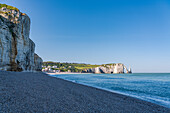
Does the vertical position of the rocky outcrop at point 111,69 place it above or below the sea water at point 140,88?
below

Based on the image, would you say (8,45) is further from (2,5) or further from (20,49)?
(2,5)

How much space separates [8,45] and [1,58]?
4.41m

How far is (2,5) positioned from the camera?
31.1 m

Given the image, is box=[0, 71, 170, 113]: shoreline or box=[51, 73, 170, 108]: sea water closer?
box=[0, 71, 170, 113]: shoreline

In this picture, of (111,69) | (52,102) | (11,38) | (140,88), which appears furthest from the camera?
(111,69)

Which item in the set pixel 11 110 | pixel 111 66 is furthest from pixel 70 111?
pixel 111 66

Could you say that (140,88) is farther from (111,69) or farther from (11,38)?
(111,69)

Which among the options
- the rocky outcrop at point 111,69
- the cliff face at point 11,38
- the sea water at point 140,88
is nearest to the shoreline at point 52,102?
the sea water at point 140,88

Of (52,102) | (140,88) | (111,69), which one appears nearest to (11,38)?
(52,102)

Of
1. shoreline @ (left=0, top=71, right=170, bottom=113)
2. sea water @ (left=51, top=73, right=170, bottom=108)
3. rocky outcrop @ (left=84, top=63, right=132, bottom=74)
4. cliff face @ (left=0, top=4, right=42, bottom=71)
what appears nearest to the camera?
shoreline @ (left=0, top=71, right=170, bottom=113)

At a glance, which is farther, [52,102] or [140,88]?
[140,88]

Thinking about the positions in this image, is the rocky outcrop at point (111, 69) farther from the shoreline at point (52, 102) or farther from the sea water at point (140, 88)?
the shoreline at point (52, 102)

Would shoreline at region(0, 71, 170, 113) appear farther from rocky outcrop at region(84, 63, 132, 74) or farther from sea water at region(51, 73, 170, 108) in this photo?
rocky outcrop at region(84, 63, 132, 74)

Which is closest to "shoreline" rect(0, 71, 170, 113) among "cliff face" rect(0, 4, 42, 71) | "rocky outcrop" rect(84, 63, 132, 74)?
"cliff face" rect(0, 4, 42, 71)
